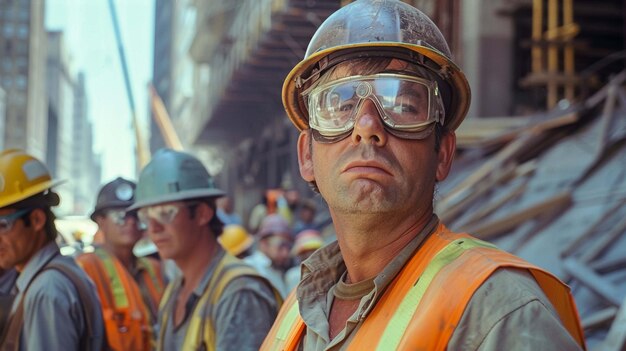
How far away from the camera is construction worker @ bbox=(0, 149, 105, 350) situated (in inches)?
159

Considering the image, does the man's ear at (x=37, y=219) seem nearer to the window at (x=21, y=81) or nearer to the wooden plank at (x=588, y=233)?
the wooden plank at (x=588, y=233)

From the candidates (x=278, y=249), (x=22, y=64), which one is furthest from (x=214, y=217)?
(x=22, y=64)

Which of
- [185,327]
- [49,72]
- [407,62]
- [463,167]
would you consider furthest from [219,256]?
[49,72]

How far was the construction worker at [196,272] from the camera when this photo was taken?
13.1ft

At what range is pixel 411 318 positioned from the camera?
2.06 meters

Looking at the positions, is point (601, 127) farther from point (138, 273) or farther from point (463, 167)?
point (138, 273)

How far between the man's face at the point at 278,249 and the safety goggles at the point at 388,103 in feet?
25.2

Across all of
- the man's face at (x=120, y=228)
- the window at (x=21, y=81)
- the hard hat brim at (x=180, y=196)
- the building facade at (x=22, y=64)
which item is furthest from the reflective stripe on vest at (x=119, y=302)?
the window at (x=21, y=81)

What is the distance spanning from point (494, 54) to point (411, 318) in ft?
49.4

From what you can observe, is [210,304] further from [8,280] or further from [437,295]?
[437,295]

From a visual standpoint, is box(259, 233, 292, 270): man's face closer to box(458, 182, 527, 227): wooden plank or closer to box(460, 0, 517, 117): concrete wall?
box(458, 182, 527, 227): wooden plank

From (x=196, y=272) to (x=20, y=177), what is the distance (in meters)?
1.08

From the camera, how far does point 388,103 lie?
232 centimetres

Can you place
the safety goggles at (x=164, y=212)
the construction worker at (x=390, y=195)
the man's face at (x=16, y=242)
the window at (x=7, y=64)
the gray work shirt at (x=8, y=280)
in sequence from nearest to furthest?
the construction worker at (x=390, y=195) → the man's face at (x=16, y=242) → the safety goggles at (x=164, y=212) → the gray work shirt at (x=8, y=280) → the window at (x=7, y=64)
